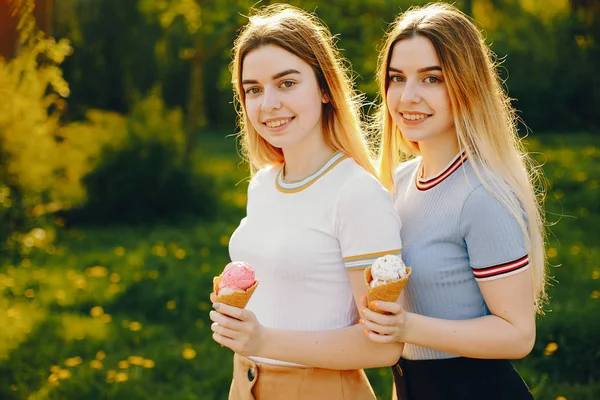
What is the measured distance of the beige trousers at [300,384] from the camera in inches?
87.9

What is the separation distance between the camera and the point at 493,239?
2080mm

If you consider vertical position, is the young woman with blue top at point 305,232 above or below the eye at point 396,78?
below

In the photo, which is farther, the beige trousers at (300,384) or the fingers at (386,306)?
the beige trousers at (300,384)

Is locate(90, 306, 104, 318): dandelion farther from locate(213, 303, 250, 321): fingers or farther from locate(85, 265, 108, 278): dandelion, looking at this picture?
locate(213, 303, 250, 321): fingers

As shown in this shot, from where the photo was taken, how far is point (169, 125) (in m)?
10.3

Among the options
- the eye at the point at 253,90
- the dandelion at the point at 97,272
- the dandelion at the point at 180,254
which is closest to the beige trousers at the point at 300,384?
the eye at the point at 253,90

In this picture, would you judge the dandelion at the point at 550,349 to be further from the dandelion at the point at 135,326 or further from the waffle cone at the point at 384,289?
the dandelion at the point at 135,326

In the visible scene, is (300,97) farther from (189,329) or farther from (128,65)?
(128,65)

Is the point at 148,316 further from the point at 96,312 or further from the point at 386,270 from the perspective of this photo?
the point at 386,270

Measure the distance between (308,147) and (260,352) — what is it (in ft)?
2.35

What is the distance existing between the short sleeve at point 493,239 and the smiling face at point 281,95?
61 centimetres

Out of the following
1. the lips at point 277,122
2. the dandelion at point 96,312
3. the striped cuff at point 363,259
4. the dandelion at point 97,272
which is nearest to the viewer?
the striped cuff at point 363,259

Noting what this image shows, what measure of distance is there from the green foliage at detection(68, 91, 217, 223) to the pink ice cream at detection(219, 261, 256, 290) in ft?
26.5

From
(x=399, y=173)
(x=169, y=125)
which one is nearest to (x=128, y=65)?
(x=169, y=125)
